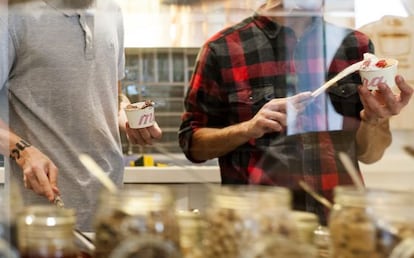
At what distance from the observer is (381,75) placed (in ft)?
4.04

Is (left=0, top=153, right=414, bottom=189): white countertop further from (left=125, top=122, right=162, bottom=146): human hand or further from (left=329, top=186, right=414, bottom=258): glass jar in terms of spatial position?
(left=329, top=186, right=414, bottom=258): glass jar

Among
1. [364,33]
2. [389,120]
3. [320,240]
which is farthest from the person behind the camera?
[364,33]

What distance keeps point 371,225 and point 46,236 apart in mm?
390

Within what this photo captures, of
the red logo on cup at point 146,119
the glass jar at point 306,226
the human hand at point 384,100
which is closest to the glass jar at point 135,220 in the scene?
the glass jar at point 306,226

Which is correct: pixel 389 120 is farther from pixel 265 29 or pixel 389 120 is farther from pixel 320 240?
pixel 320 240

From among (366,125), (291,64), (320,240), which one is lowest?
(320,240)

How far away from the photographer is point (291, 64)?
1.43m

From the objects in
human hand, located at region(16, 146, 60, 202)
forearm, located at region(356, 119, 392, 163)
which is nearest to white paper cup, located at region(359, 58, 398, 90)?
forearm, located at region(356, 119, 392, 163)

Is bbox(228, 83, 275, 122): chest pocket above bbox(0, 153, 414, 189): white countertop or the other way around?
above

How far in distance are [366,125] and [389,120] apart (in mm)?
48

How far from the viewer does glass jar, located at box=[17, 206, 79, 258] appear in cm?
88

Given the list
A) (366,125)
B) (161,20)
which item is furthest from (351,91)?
(161,20)

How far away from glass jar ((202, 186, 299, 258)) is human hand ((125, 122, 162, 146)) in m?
0.36

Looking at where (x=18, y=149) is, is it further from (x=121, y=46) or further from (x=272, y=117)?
(x=272, y=117)
